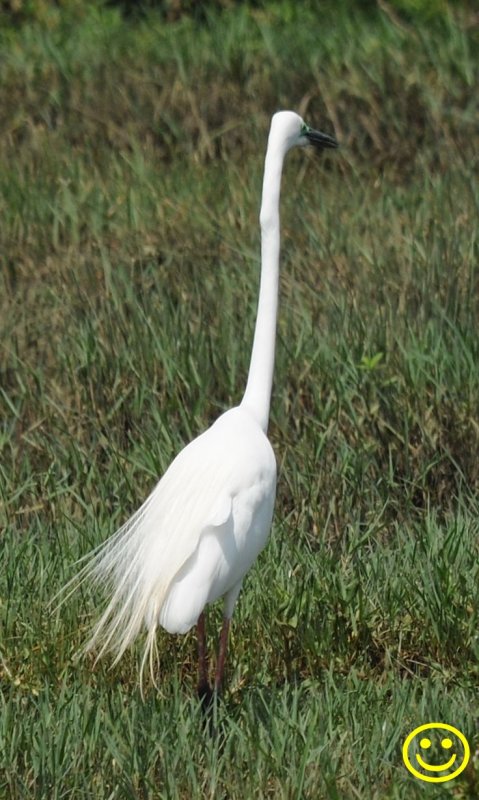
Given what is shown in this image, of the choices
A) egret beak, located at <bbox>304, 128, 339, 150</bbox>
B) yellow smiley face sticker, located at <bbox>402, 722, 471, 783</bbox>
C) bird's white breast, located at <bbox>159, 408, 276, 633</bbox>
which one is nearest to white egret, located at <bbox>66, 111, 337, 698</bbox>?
bird's white breast, located at <bbox>159, 408, 276, 633</bbox>

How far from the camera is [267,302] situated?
335 centimetres

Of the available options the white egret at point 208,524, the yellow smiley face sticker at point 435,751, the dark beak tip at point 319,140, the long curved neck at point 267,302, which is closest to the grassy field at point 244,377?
the yellow smiley face sticker at point 435,751

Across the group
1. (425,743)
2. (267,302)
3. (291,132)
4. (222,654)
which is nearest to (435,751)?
(425,743)

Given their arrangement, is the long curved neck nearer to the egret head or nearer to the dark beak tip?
the egret head

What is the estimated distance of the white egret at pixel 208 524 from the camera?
3.07 m

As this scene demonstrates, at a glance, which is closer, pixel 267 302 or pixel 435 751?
pixel 435 751

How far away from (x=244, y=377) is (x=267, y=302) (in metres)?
1.29

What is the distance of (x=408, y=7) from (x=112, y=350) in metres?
4.49

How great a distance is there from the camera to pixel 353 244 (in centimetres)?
530

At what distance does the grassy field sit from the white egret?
173 millimetres

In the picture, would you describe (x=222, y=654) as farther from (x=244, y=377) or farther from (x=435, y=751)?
(x=244, y=377)

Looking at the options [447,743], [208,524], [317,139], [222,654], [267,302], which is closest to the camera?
[447,743]

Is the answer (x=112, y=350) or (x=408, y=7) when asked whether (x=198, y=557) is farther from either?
(x=408, y=7)

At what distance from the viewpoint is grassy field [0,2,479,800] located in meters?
2.97
